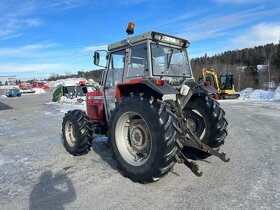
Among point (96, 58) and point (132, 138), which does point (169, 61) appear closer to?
Result: point (96, 58)

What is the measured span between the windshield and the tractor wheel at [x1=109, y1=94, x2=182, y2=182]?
0.92m

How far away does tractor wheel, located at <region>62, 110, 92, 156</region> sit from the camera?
582 cm

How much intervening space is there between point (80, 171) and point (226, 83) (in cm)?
2406

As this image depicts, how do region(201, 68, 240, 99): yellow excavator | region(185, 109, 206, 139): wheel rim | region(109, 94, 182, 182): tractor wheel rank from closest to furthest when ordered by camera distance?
region(109, 94, 182, 182): tractor wheel
region(185, 109, 206, 139): wheel rim
region(201, 68, 240, 99): yellow excavator

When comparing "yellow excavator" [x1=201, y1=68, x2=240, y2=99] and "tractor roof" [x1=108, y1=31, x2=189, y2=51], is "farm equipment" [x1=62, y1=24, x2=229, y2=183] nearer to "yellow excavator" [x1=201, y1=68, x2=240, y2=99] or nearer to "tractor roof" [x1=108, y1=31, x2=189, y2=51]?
"tractor roof" [x1=108, y1=31, x2=189, y2=51]

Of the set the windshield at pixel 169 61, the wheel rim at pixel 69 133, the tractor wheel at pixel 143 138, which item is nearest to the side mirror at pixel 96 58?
the windshield at pixel 169 61

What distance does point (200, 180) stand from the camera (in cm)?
439

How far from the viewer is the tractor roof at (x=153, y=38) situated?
4.76 m

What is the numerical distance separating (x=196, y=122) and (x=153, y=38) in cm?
195

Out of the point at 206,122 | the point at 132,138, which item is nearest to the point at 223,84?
the point at 206,122

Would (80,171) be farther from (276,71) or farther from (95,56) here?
(276,71)

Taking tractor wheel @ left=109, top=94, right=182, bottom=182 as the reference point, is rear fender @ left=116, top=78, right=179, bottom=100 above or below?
above

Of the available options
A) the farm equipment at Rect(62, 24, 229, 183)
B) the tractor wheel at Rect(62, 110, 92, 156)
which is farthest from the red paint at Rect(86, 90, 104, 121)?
the tractor wheel at Rect(62, 110, 92, 156)

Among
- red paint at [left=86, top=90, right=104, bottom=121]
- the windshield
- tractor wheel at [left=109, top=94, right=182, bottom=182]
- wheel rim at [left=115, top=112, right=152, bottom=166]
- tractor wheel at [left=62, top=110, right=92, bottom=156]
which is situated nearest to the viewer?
tractor wheel at [left=109, top=94, right=182, bottom=182]
